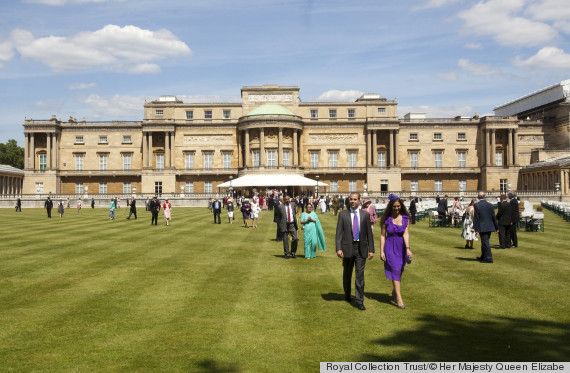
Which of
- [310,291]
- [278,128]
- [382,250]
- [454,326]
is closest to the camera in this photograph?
[454,326]

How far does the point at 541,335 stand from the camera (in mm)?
8258

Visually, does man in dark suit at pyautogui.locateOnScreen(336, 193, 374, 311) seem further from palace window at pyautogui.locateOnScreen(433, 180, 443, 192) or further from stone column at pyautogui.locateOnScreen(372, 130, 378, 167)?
palace window at pyautogui.locateOnScreen(433, 180, 443, 192)

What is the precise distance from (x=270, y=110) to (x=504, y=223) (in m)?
58.9

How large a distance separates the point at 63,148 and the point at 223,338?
81.4 meters

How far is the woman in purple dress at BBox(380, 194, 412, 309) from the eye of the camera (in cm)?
1038

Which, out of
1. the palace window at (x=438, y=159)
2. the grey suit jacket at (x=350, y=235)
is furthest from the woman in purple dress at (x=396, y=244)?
the palace window at (x=438, y=159)

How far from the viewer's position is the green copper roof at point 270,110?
247 ft

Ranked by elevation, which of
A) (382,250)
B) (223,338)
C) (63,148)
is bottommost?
(223,338)

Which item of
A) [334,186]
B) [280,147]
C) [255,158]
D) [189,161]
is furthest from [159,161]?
[334,186]

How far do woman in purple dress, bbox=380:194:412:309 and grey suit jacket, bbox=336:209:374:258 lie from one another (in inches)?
12.9

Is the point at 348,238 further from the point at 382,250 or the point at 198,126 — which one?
the point at 198,126

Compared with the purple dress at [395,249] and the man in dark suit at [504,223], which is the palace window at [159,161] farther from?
the purple dress at [395,249]

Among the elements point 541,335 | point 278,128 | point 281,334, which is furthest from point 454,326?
point 278,128

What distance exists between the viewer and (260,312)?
32.7 feet
